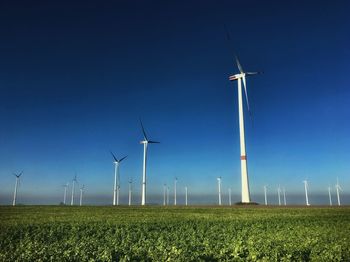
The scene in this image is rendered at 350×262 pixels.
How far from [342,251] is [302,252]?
225 cm

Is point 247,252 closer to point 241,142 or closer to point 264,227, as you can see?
point 264,227

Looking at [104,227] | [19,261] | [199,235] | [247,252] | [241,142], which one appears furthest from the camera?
[241,142]

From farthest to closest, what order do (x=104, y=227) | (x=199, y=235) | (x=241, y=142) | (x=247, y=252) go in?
(x=241, y=142) → (x=104, y=227) → (x=199, y=235) → (x=247, y=252)

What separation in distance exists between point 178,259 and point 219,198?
122m

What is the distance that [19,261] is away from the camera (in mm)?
14422

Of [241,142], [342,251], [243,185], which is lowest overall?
[342,251]

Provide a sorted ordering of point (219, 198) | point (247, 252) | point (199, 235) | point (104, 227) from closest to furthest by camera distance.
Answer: point (247, 252), point (199, 235), point (104, 227), point (219, 198)

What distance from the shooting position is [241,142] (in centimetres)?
8025

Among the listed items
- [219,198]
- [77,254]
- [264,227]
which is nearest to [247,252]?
[77,254]

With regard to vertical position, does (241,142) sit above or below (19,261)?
above

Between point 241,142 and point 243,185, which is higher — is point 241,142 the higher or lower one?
the higher one

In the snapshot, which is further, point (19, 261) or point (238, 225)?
point (238, 225)

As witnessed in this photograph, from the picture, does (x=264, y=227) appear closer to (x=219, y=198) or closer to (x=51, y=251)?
(x=51, y=251)

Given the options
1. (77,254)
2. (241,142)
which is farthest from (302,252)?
(241,142)
